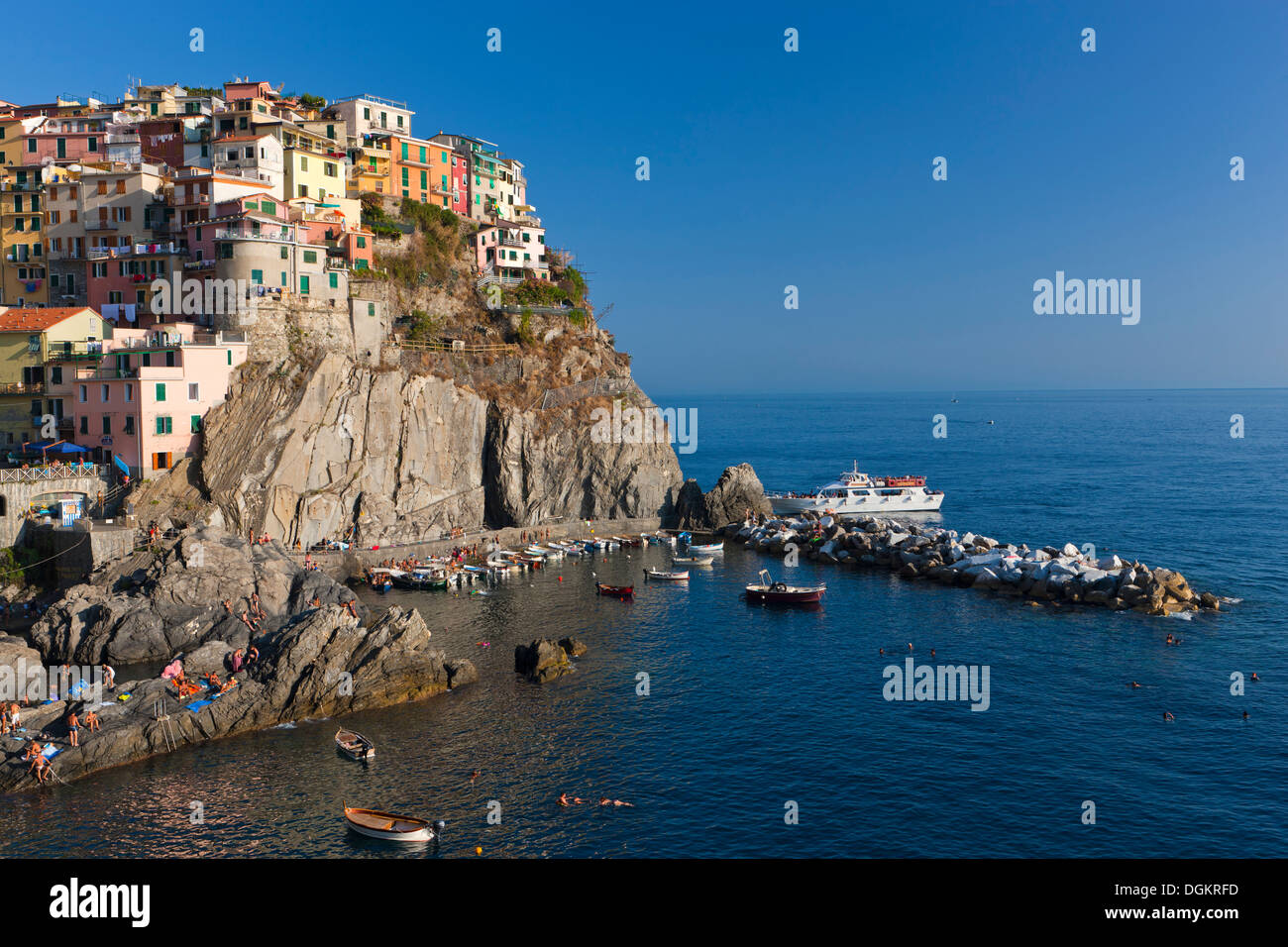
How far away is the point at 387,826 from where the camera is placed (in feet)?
105

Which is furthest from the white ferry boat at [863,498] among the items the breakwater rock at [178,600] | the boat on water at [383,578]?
the breakwater rock at [178,600]

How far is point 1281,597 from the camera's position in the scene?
204 feet

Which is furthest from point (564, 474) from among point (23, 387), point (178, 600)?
point (23, 387)

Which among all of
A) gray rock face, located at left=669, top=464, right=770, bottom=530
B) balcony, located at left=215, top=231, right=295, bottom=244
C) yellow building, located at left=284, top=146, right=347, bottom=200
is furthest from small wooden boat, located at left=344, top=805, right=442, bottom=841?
yellow building, located at left=284, top=146, right=347, bottom=200

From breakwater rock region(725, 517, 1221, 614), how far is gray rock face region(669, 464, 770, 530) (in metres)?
1.94

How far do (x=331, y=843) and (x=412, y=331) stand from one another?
58.5 metres

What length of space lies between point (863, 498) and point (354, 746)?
72119 millimetres

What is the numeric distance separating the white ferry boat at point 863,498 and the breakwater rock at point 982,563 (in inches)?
285

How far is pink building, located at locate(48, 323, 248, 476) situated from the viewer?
64.8 metres

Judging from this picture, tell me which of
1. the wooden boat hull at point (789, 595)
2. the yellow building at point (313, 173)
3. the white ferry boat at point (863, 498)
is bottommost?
the wooden boat hull at point (789, 595)

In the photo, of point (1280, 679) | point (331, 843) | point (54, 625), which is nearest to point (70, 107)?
point (54, 625)

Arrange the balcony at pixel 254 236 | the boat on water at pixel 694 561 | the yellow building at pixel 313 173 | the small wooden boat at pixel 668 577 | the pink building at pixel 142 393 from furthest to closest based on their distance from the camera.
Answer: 1. the yellow building at pixel 313 173
2. the boat on water at pixel 694 561
3. the balcony at pixel 254 236
4. the small wooden boat at pixel 668 577
5. the pink building at pixel 142 393

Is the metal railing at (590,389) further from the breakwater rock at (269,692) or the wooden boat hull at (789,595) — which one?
the breakwater rock at (269,692)

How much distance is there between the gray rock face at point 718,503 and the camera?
8981 cm
